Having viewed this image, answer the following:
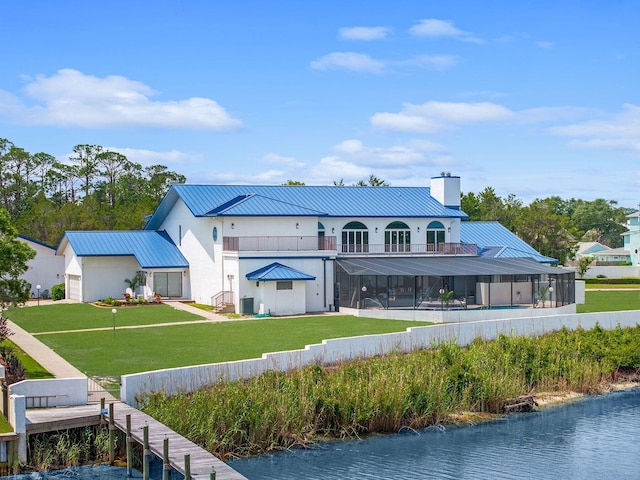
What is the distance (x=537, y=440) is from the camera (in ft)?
88.2

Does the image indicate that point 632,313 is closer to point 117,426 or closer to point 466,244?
point 466,244

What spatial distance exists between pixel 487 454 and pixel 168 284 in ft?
101

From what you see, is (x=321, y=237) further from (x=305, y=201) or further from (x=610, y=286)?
(x=610, y=286)

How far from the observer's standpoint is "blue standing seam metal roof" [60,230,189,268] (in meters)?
51.8

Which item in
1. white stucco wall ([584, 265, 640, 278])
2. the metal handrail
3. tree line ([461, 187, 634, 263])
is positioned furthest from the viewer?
white stucco wall ([584, 265, 640, 278])

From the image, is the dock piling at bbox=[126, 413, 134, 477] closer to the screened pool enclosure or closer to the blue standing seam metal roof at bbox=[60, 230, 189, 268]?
the screened pool enclosure

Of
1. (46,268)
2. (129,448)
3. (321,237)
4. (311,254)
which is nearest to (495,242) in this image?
(321,237)

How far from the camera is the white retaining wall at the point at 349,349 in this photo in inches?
1003

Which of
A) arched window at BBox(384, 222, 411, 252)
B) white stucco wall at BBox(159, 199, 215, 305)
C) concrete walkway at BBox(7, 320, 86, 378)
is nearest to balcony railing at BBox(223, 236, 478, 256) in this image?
arched window at BBox(384, 222, 411, 252)

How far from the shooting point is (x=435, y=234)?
176 ft

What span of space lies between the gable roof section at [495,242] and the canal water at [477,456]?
26.5 m

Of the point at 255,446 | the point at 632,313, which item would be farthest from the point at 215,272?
the point at 255,446

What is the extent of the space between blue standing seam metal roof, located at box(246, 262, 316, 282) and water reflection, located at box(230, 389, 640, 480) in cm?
1789

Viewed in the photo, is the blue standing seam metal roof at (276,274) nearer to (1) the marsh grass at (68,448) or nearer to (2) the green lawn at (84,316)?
(2) the green lawn at (84,316)
